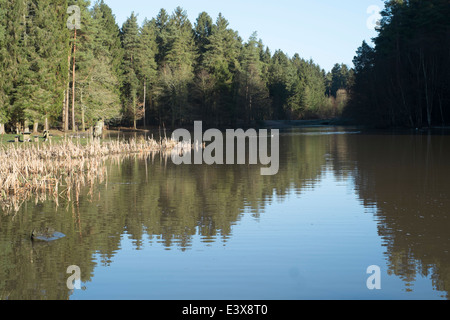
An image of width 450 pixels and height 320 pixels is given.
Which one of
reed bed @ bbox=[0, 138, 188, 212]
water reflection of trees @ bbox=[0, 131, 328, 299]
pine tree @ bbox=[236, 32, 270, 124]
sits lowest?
water reflection of trees @ bbox=[0, 131, 328, 299]

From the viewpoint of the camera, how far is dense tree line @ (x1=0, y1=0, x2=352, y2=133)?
4647 cm

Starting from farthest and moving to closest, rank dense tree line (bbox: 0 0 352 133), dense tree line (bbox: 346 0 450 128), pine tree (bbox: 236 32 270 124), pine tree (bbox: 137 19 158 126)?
pine tree (bbox: 236 32 270 124), pine tree (bbox: 137 19 158 126), dense tree line (bbox: 346 0 450 128), dense tree line (bbox: 0 0 352 133)

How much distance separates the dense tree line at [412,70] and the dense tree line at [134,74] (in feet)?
99.4

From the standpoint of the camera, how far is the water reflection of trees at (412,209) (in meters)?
9.19

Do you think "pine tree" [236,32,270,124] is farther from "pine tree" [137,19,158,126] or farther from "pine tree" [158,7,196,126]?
"pine tree" [137,19,158,126]

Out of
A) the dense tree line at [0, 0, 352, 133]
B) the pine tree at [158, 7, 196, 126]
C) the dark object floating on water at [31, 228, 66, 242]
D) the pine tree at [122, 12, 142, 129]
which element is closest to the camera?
the dark object floating on water at [31, 228, 66, 242]

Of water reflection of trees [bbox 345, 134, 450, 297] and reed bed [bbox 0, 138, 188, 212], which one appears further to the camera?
reed bed [bbox 0, 138, 188, 212]

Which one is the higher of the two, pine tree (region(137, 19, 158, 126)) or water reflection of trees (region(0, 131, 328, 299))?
pine tree (region(137, 19, 158, 126))

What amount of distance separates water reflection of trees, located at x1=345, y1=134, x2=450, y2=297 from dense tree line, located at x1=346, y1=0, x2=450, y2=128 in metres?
39.6

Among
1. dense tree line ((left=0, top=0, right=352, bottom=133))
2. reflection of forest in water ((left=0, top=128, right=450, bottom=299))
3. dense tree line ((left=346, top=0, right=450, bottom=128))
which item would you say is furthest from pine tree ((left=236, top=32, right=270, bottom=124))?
reflection of forest in water ((left=0, top=128, right=450, bottom=299))

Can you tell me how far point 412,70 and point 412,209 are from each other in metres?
58.3

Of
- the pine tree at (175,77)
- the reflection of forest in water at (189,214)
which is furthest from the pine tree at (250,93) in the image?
the reflection of forest in water at (189,214)
